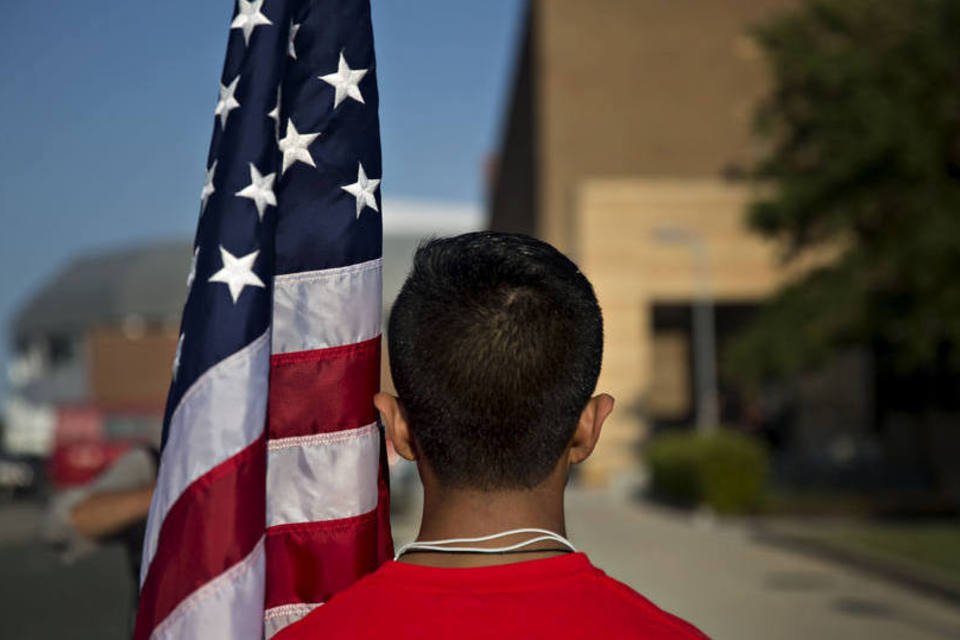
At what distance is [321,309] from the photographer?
260 cm

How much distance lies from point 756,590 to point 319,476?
12619mm

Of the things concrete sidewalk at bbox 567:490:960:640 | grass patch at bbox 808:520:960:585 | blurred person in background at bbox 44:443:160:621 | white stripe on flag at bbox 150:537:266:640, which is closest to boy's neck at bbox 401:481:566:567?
white stripe on flag at bbox 150:537:266:640

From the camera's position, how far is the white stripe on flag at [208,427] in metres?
2.42

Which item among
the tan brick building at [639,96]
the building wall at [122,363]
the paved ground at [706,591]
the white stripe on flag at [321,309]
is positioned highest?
the tan brick building at [639,96]

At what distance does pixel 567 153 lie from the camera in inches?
2074

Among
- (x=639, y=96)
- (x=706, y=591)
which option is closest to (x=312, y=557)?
(x=706, y=591)

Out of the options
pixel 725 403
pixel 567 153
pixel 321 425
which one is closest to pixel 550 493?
pixel 321 425

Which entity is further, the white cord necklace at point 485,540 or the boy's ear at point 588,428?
the boy's ear at point 588,428

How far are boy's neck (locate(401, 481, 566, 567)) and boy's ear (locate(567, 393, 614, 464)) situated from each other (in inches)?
3.5

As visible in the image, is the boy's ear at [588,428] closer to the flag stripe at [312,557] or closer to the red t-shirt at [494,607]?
the red t-shirt at [494,607]

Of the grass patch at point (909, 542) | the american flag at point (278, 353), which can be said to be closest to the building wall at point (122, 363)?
the grass patch at point (909, 542)

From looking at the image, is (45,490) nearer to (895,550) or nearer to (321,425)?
(895,550)

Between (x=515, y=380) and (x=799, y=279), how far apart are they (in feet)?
81.0

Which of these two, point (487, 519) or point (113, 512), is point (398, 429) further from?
point (113, 512)
